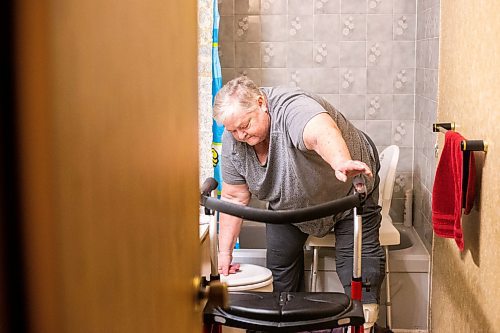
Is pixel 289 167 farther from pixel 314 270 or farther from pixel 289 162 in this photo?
pixel 314 270

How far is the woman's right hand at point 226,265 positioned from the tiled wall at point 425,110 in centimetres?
100

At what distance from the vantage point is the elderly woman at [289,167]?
276cm

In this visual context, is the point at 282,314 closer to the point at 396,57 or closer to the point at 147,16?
the point at 147,16

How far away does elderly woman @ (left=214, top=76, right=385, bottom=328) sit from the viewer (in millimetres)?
2764

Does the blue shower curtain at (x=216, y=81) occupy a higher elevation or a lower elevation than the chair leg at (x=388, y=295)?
higher

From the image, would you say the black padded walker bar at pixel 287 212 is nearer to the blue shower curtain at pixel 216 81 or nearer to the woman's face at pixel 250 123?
the woman's face at pixel 250 123

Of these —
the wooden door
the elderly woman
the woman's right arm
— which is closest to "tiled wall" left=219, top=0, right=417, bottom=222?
the elderly woman

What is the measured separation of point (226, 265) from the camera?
301 cm

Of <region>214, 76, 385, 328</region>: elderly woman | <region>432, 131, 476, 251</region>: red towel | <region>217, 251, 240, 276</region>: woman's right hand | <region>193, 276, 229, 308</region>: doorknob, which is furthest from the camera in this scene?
<region>217, 251, 240, 276</region>: woman's right hand

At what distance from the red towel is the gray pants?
22.1 inches

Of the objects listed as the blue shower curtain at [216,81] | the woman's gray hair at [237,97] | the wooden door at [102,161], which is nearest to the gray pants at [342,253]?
the blue shower curtain at [216,81]

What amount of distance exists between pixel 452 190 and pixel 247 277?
869mm

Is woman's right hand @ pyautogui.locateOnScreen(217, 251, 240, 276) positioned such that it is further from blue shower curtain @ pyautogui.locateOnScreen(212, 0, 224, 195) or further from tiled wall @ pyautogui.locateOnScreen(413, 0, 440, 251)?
tiled wall @ pyautogui.locateOnScreen(413, 0, 440, 251)

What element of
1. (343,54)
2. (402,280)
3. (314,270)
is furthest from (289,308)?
(343,54)
